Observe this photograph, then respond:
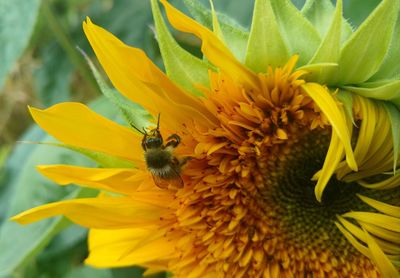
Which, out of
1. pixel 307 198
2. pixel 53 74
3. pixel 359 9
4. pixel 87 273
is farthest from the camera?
pixel 53 74

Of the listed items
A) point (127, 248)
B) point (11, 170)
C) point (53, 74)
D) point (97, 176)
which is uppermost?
point (97, 176)

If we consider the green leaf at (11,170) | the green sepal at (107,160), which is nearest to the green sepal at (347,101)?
the green sepal at (107,160)

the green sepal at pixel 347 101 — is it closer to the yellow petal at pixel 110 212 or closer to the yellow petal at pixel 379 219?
the yellow petal at pixel 379 219

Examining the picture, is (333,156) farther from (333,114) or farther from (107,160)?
(107,160)

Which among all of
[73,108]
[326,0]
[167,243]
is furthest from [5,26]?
[326,0]

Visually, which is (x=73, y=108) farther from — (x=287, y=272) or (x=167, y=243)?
(x=287, y=272)

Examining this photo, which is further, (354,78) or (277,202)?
(277,202)

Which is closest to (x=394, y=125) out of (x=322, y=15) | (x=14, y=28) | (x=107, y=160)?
(x=322, y=15)
